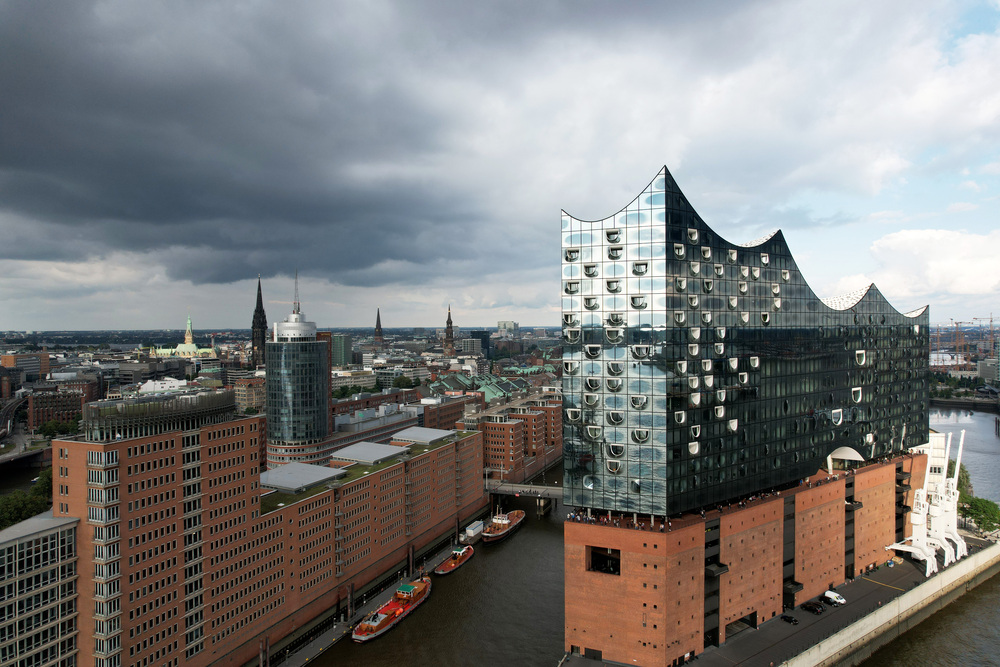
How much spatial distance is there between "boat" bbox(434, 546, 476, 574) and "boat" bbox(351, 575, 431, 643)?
3498 millimetres

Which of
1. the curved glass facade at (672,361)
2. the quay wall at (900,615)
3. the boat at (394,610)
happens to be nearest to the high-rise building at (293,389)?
the boat at (394,610)

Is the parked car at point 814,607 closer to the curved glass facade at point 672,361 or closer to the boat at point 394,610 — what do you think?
the curved glass facade at point 672,361

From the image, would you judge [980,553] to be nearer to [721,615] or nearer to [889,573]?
[889,573]

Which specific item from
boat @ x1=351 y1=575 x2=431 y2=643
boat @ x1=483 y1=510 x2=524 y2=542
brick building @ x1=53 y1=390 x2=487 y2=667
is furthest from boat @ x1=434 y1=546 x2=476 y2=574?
brick building @ x1=53 y1=390 x2=487 y2=667

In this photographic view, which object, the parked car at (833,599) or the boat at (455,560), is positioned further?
the boat at (455,560)

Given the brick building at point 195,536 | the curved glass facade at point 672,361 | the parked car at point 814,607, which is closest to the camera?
the brick building at point 195,536

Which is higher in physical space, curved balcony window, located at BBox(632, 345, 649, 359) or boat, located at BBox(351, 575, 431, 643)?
curved balcony window, located at BBox(632, 345, 649, 359)

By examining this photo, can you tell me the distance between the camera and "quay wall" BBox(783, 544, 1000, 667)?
47688 millimetres

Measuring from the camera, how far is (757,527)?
164ft

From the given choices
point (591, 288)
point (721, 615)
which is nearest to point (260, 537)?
point (591, 288)

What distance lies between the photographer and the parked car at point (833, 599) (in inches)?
2146

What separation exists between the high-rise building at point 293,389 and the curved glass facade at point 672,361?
6202 cm

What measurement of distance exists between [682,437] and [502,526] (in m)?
41.5

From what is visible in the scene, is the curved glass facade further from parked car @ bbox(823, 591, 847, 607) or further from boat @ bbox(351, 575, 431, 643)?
boat @ bbox(351, 575, 431, 643)
